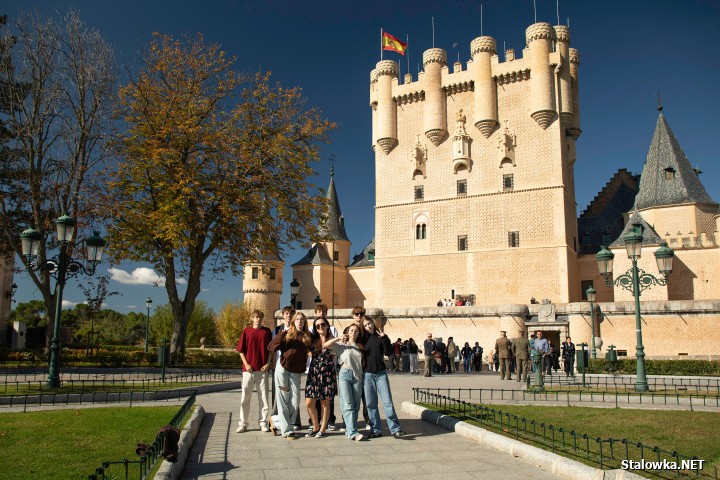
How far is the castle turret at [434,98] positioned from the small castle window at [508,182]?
5.77m

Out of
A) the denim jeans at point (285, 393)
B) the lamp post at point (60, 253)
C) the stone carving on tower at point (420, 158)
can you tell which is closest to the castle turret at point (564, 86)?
the stone carving on tower at point (420, 158)

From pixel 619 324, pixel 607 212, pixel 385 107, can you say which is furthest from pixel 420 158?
pixel 619 324

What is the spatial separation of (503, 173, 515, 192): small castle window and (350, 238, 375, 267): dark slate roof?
1561cm

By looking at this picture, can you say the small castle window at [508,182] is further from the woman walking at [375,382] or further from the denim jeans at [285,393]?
the denim jeans at [285,393]

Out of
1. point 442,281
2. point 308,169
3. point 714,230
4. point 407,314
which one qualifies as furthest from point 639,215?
point 308,169

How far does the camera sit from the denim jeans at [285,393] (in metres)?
8.24

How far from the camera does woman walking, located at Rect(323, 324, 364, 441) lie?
8.16 metres

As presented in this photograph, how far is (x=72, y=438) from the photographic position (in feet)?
24.4

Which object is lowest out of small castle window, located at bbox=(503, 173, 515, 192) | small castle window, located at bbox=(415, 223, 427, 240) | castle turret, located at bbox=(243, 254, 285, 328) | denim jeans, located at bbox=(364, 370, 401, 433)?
denim jeans, located at bbox=(364, 370, 401, 433)

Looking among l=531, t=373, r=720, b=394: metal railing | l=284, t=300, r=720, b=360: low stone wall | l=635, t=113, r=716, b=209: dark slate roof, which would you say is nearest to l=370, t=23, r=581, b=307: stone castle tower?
l=635, t=113, r=716, b=209: dark slate roof

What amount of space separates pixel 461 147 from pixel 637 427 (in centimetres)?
3549

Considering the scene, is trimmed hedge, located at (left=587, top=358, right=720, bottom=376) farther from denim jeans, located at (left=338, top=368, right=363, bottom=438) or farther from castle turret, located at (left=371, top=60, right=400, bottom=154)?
castle turret, located at (left=371, top=60, right=400, bottom=154)

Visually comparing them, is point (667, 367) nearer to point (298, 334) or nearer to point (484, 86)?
point (298, 334)

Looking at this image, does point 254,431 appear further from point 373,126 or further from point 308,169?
point 373,126
